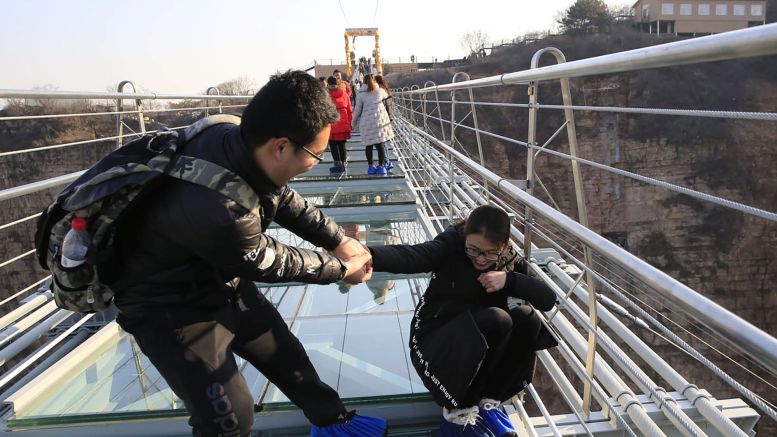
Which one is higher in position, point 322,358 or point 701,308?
point 701,308

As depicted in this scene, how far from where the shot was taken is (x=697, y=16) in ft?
121

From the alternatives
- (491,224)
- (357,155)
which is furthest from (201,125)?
(357,155)

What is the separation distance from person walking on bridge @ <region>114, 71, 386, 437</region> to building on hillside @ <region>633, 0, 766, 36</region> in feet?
140

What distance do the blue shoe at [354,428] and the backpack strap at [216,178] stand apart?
914mm

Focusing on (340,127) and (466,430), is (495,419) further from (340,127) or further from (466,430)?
(340,127)

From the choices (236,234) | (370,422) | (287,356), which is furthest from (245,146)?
(370,422)

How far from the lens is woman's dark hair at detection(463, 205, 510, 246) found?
183 centimetres

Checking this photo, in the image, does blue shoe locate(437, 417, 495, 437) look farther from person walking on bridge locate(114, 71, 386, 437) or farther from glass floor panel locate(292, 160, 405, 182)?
glass floor panel locate(292, 160, 405, 182)

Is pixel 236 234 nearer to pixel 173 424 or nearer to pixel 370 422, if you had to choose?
pixel 370 422

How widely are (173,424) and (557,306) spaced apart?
170cm

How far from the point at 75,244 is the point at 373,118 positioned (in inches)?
205

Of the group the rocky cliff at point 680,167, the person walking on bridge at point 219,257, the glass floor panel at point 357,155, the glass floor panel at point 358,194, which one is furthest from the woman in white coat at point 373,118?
the rocky cliff at point 680,167

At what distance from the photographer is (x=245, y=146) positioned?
4.41ft

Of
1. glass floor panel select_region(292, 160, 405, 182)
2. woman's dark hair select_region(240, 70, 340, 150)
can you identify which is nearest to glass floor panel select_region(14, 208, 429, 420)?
woman's dark hair select_region(240, 70, 340, 150)
